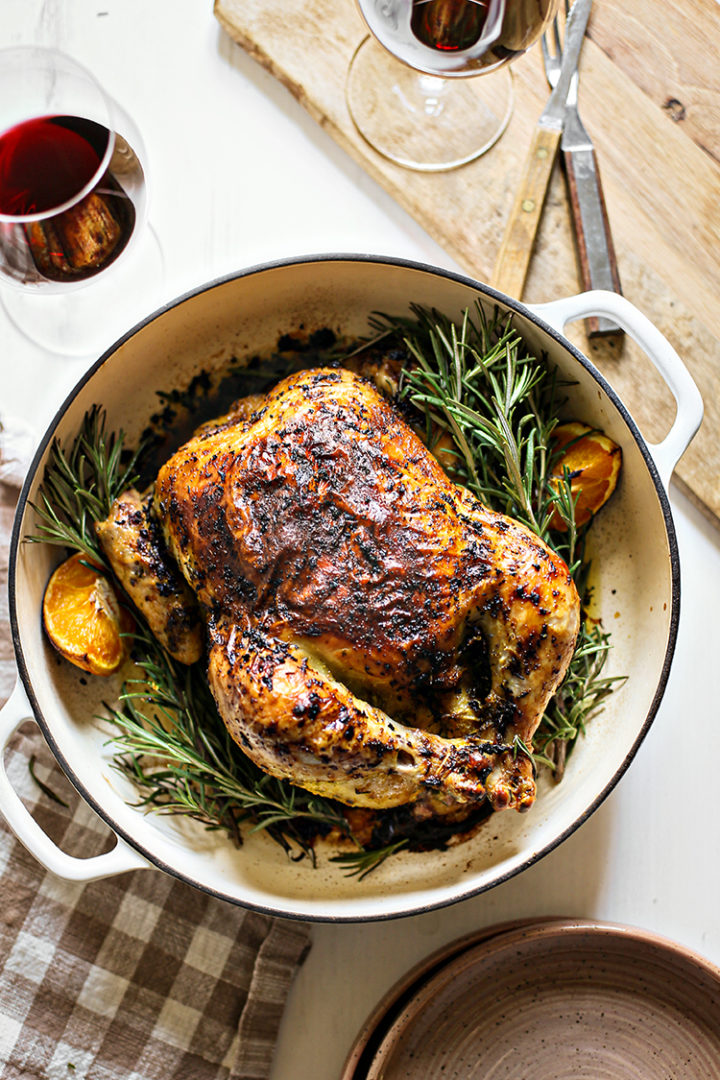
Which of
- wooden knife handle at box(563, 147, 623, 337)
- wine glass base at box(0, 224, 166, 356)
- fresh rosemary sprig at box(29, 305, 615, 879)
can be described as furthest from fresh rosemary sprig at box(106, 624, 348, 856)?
wooden knife handle at box(563, 147, 623, 337)

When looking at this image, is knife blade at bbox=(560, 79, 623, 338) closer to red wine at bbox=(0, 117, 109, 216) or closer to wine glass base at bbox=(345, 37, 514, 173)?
wine glass base at bbox=(345, 37, 514, 173)

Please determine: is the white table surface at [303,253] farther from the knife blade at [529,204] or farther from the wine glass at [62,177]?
the wine glass at [62,177]

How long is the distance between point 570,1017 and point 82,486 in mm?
1466

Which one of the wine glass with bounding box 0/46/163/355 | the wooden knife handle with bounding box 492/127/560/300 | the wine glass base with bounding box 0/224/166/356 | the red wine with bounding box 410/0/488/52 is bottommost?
the wine glass base with bounding box 0/224/166/356

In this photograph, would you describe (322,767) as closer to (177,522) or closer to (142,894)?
(177,522)

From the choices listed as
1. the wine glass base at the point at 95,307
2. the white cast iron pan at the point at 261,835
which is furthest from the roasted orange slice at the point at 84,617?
the wine glass base at the point at 95,307

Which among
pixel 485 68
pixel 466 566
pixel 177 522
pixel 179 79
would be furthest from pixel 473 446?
pixel 179 79

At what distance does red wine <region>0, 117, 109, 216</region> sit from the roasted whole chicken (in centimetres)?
59

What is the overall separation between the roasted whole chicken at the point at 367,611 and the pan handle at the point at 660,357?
32 centimetres

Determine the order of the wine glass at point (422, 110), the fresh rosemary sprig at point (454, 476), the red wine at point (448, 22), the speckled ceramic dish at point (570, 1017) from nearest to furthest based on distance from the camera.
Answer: the red wine at point (448, 22) < the fresh rosemary sprig at point (454, 476) < the speckled ceramic dish at point (570, 1017) < the wine glass at point (422, 110)

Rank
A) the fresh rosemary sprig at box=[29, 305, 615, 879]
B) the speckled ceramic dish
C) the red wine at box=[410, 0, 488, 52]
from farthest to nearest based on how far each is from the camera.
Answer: the speckled ceramic dish
the fresh rosemary sprig at box=[29, 305, 615, 879]
the red wine at box=[410, 0, 488, 52]

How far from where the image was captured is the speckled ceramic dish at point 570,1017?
6.02 feet

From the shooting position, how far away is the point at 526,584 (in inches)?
59.8

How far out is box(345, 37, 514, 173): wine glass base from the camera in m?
1.95
